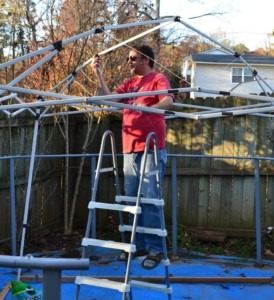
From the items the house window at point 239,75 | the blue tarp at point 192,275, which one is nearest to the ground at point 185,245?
the blue tarp at point 192,275

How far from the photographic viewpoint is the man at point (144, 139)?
3.92 metres

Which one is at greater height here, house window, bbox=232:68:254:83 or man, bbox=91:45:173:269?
house window, bbox=232:68:254:83

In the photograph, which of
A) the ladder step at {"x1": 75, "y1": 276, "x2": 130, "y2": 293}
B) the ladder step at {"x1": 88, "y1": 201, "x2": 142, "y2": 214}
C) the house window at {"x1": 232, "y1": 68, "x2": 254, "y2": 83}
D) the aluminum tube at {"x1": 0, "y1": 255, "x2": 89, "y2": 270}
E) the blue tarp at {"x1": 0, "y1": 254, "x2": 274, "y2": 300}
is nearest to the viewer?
the aluminum tube at {"x1": 0, "y1": 255, "x2": 89, "y2": 270}

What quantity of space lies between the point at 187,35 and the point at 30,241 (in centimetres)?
1283

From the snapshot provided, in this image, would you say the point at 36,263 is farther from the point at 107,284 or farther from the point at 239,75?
the point at 239,75

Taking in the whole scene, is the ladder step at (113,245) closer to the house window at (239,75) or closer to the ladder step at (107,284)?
the ladder step at (107,284)

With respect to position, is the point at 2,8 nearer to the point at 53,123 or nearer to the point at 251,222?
the point at 53,123

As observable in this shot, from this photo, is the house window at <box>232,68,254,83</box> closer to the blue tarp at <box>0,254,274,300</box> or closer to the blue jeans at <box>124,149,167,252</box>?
the blue tarp at <box>0,254,274,300</box>

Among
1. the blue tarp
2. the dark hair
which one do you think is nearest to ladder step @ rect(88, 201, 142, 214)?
the blue tarp

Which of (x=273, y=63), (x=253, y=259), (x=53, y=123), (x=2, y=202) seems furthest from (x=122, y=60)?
(x=273, y=63)

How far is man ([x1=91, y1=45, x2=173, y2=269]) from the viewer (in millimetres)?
3916

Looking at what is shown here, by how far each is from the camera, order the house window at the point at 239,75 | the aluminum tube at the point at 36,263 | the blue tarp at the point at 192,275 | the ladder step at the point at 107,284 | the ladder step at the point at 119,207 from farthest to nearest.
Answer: the house window at the point at 239,75, the blue tarp at the point at 192,275, the ladder step at the point at 119,207, the ladder step at the point at 107,284, the aluminum tube at the point at 36,263

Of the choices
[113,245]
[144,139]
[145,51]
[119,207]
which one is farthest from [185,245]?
[145,51]

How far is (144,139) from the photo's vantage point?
13.1 feet
